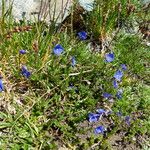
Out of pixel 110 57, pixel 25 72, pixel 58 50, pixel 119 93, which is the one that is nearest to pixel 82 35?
pixel 110 57

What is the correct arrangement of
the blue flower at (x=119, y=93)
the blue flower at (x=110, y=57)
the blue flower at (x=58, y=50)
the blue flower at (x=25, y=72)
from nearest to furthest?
the blue flower at (x=25, y=72)
the blue flower at (x=58, y=50)
the blue flower at (x=119, y=93)
the blue flower at (x=110, y=57)

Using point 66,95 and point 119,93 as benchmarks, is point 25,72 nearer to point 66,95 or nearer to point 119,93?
point 66,95

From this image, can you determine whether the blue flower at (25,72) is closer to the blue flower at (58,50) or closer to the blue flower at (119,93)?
the blue flower at (58,50)

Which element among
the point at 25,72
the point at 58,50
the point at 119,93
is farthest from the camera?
the point at 119,93

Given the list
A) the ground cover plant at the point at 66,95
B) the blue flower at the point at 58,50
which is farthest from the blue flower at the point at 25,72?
the blue flower at the point at 58,50

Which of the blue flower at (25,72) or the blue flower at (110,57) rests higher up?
the blue flower at (110,57)

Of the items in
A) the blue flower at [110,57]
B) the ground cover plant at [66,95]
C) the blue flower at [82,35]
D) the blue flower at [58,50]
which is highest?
the blue flower at [82,35]

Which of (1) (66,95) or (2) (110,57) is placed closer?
(1) (66,95)

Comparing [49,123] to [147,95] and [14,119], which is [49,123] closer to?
[14,119]

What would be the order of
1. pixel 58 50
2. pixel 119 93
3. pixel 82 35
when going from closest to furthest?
1. pixel 58 50
2. pixel 119 93
3. pixel 82 35
